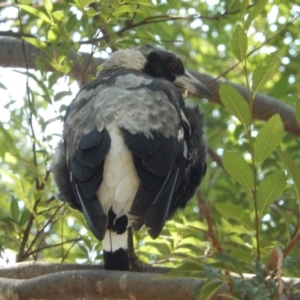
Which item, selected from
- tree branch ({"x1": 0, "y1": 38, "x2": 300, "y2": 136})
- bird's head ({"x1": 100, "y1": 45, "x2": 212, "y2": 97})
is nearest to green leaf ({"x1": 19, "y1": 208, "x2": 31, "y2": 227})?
tree branch ({"x1": 0, "y1": 38, "x2": 300, "y2": 136})

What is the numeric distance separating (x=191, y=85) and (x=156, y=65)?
202mm

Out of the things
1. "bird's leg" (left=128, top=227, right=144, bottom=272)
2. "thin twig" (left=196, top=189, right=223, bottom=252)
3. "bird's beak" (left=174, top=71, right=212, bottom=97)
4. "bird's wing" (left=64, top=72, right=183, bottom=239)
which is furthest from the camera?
"bird's beak" (left=174, top=71, right=212, bottom=97)

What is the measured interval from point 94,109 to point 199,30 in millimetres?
3137

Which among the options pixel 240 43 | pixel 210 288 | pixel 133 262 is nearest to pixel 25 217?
pixel 133 262

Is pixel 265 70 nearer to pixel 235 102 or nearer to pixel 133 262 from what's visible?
pixel 235 102

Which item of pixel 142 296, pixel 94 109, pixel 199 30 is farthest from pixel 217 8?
pixel 142 296

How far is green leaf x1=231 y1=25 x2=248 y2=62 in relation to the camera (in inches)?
67.2

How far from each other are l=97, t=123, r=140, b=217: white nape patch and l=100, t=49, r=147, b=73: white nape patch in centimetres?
111

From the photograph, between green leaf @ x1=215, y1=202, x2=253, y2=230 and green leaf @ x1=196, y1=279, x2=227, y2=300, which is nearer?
green leaf @ x1=196, y1=279, x2=227, y2=300

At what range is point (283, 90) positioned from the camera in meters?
4.21

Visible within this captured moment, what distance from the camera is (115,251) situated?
7.57 ft

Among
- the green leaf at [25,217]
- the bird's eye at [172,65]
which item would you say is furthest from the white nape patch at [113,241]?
the bird's eye at [172,65]

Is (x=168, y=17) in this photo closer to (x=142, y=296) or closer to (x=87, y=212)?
(x=87, y=212)

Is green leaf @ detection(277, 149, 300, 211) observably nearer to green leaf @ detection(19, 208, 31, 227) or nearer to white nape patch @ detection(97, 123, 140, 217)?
white nape patch @ detection(97, 123, 140, 217)
